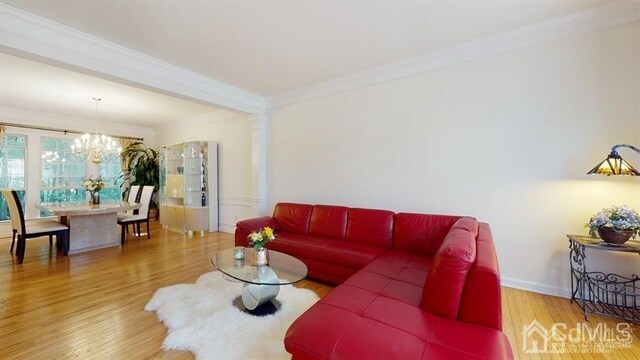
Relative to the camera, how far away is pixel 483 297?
145 centimetres

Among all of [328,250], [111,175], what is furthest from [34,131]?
[328,250]

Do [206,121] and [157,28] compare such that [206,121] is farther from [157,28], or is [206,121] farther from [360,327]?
[360,327]

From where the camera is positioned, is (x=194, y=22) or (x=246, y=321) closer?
(x=246, y=321)

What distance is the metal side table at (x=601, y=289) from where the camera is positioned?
2.27 meters

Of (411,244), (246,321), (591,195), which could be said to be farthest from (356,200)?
(591,195)

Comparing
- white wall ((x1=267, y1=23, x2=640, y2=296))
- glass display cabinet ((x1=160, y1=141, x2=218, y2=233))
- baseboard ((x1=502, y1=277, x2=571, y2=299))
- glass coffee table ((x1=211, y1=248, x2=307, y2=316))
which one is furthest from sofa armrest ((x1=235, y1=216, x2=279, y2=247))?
baseboard ((x1=502, y1=277, x2=571, y2=299))

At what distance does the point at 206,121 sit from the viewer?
611cm

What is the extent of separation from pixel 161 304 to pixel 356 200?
8.85 ft

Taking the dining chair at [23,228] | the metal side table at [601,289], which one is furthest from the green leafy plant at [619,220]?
the dining chair at [23,228]

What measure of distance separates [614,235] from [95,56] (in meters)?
5.29

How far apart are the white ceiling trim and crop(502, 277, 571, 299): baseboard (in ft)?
29.2

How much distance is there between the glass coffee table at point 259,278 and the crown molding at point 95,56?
244 centimetres

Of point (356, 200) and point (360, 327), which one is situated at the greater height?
point (356, 200)


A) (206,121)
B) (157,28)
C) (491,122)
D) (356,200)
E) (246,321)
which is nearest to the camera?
(246,321)
